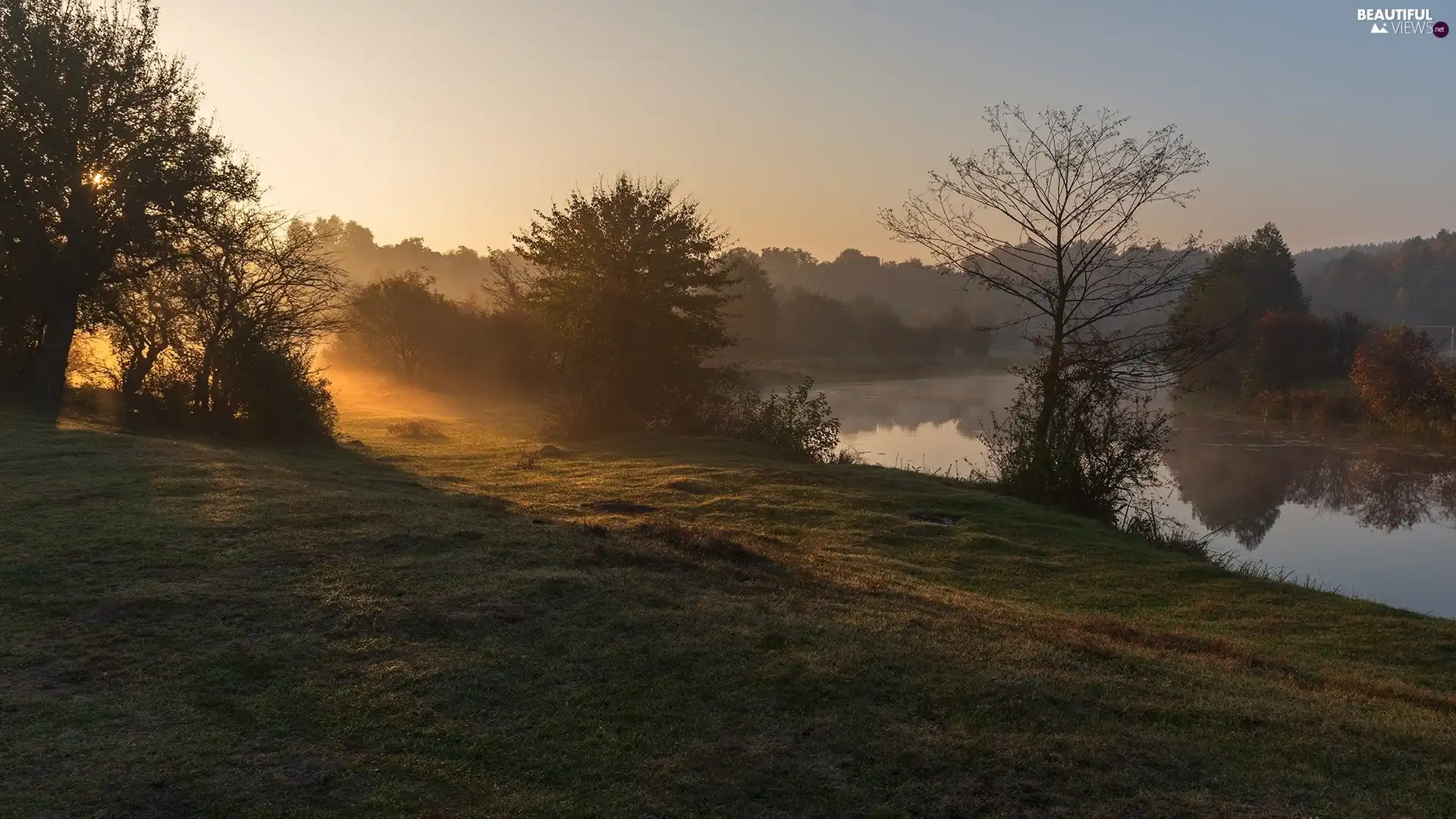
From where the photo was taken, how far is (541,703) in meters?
4.90

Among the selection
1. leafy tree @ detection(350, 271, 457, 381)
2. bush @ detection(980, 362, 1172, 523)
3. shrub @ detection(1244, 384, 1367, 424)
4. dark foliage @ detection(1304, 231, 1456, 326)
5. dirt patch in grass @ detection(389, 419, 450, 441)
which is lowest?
dirt patch in grass @ detection(389, 419, 450, 441)

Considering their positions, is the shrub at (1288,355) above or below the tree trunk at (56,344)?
above

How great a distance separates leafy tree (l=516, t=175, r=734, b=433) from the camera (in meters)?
27.0

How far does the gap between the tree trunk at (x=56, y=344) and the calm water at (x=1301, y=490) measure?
23.4m

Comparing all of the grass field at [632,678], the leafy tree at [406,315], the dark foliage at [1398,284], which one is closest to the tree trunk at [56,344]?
the grass field at [632,678]

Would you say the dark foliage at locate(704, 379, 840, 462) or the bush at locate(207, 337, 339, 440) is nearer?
the bush at locate(207, 337, 339, 440)

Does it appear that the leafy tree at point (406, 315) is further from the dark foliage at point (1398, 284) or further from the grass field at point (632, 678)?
the dark foliage at point (1398, 284)

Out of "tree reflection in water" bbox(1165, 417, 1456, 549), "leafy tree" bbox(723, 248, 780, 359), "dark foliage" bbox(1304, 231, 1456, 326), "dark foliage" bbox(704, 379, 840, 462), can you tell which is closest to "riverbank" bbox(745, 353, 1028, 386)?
"leafy tree" bbox(723, 248, 780, 359)

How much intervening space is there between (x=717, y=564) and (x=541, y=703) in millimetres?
3573

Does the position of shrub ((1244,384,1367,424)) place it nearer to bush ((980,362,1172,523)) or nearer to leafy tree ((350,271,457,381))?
bush ((980,362,1172,523))

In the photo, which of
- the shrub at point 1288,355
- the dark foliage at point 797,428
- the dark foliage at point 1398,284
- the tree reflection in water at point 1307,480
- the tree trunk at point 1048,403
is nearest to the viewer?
the tree trunk at point 1048,403

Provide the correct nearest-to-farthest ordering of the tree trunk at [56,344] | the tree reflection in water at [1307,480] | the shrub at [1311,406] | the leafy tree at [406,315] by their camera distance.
Result: the tree trunk at [56,344]
the tree reflection in water at [1307,480]
the shrub at [1311,406]
the leafy tree at [406,315]

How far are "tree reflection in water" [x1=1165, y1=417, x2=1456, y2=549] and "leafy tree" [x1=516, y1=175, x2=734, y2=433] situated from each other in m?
15.5

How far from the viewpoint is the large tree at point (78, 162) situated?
69.1 ft
